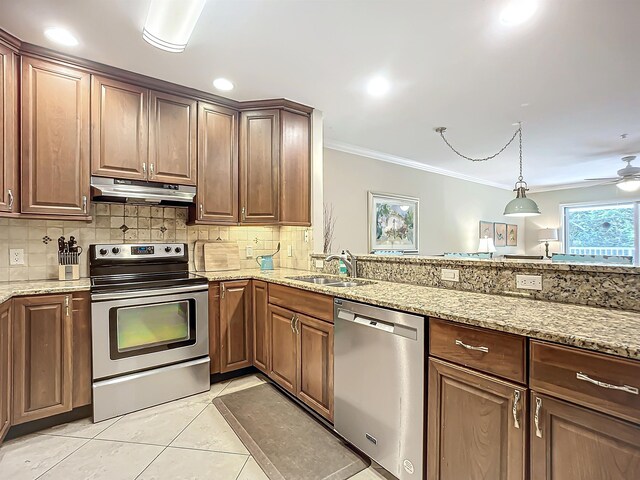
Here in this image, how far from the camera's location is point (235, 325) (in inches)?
107

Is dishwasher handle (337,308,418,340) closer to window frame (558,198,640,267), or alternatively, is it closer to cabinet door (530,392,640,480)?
cabinet door (530,392,640,480)

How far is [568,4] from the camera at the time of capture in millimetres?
1728

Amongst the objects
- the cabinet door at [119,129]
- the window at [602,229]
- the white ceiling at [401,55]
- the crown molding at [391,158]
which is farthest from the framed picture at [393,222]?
the window at [602,229]

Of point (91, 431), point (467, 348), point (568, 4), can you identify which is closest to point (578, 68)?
point (568, 4)

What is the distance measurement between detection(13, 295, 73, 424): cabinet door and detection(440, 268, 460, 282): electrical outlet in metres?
2.38

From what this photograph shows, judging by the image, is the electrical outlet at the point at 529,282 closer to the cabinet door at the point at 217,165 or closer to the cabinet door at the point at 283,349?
the cabinet door at the point at 283,349

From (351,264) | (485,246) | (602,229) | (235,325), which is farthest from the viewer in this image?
(602,229)

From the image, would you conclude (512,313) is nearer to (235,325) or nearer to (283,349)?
(283,349)

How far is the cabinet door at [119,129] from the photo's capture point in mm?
2375

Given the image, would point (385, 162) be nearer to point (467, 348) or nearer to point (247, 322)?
point (247, 322)

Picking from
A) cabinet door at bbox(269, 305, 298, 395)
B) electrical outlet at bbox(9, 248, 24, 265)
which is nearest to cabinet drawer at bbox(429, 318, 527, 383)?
cabinet door at bbox(269, 305, 298, 395)

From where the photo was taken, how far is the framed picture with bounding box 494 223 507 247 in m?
7.32

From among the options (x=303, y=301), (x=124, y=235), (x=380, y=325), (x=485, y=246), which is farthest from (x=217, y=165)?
(x=485, y=246)

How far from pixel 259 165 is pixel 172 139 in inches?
29.8
